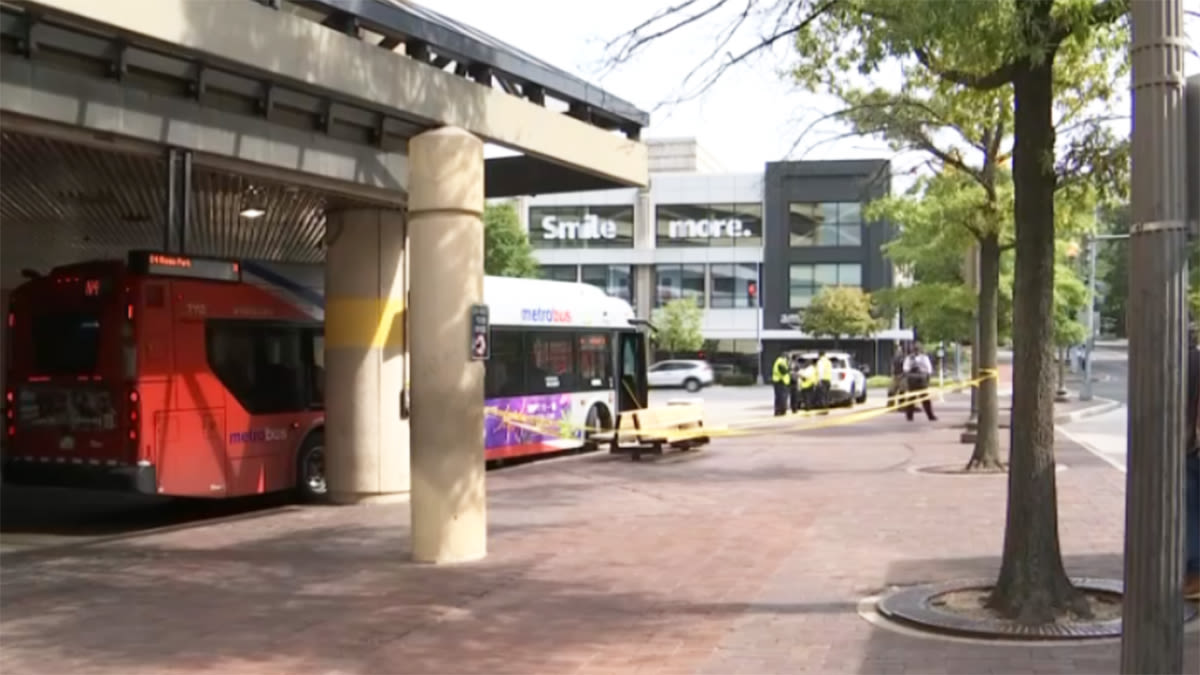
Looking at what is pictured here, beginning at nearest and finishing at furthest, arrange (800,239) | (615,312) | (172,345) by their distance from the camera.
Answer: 1. (172,345)
2. (615,312)
3. (800,239)

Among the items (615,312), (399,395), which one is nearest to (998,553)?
(399,395)

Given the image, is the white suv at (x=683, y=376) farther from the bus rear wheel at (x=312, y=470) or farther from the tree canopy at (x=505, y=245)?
the bus rear wheel at (x=312, y=470)

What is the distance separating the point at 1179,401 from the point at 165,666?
546 cm

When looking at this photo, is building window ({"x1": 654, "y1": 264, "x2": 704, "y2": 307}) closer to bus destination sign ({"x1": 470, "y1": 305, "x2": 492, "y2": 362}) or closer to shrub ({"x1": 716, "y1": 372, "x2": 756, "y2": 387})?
shrub ({"x1": 716, "y1": 372, "x2": 756, "y2": 387})

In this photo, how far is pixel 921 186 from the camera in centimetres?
1978

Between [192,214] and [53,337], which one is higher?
[192,214]

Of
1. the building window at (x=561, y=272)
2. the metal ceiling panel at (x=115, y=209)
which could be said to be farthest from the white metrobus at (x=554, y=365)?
the building window at (x=561, y=272)

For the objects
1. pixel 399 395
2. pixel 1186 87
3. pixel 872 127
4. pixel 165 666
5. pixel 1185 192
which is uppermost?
pixel 872 127

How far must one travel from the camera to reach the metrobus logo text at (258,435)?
13359 millimetres

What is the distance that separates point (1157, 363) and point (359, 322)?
10845mm

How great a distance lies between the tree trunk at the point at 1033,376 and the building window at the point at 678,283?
201ft

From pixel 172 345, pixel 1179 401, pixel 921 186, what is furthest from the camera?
pixel 921 186

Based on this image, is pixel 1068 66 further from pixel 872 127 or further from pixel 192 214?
pixel 192 214

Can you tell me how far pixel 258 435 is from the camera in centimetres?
1370
